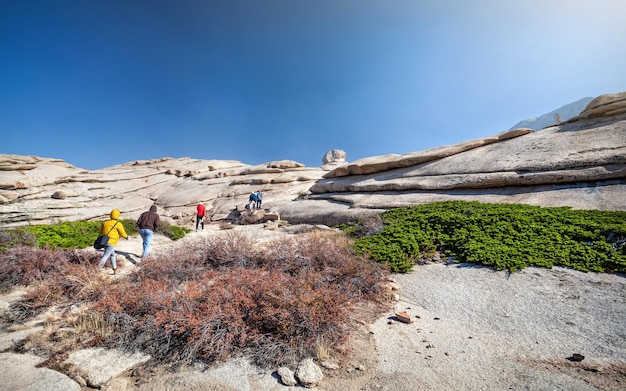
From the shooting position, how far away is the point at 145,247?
10.0 m

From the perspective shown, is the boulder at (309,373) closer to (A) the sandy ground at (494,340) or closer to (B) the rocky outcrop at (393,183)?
(A) the sandy ground at (494,340)

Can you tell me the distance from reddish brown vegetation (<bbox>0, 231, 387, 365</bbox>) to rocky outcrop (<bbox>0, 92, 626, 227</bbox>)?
1022cm

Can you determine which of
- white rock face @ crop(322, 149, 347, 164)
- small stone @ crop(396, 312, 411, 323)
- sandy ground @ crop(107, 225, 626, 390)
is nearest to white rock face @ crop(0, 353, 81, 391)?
sandy ground @ crop(107, 225, 626, 390)

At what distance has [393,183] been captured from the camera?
19.6 m

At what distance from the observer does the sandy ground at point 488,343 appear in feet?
12.4

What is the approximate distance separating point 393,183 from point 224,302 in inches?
659

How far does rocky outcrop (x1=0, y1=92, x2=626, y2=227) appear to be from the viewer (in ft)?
44.2

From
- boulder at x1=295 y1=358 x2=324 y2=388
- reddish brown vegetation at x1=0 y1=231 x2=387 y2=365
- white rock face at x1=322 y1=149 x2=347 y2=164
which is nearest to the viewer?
boulder at x1=295 y1=358 x2=324 y2=388

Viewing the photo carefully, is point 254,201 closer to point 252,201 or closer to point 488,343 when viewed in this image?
point 252,201

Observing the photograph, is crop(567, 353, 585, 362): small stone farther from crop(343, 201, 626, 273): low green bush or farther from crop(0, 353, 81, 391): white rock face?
crop(0, 353, 81, 391): white rock face

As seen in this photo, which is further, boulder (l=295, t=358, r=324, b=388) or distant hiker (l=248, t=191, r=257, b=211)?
distant hiker (l=248, t=191, r=257, b=211)

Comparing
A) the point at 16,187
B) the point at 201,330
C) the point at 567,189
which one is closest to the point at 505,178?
the point at 567,189

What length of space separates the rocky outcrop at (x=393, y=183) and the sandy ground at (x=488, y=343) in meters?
8.78

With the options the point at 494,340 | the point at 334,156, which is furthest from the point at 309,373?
the point at 334,156
